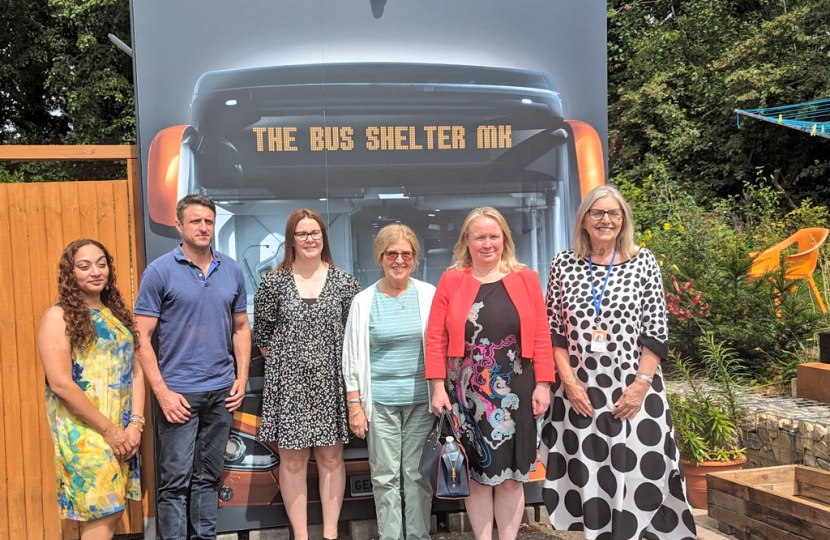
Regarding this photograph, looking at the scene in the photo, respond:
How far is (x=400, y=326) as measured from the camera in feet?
10.9

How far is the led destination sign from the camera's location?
12.3ft

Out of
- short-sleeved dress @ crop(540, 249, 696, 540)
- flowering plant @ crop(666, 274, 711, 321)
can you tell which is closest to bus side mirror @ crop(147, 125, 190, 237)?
short-sleeved dress @ crop(540, 249, 696, 540)

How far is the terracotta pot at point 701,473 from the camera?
4031 mm

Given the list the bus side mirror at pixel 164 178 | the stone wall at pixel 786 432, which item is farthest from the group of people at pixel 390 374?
the stone wall at pixel 786 432

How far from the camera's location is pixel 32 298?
3758mm

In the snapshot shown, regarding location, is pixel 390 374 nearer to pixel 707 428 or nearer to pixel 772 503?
pixel 772 503

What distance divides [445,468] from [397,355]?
58 cm

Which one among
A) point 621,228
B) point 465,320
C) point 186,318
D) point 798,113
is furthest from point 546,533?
point 798,113

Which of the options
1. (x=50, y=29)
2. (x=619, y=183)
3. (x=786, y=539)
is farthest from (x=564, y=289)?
(x=50, y=29)

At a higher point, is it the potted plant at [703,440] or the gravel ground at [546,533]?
the potted plant at [703,440]

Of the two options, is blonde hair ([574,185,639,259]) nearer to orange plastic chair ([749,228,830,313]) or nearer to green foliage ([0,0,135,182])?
orange plastic chair ([749,228,830,313])

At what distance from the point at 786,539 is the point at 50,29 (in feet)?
60.5

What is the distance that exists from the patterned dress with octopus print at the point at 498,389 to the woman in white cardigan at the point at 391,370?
32 cm

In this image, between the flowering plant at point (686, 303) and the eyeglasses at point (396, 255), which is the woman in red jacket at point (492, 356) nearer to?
the eyeglasses at point (396, 255)
